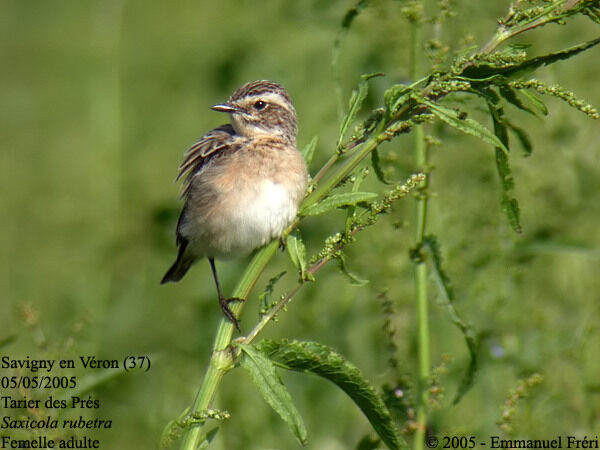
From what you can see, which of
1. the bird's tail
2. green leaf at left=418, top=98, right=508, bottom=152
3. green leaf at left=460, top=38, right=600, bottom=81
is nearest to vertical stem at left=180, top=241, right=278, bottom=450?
green leaf at left=418, top=98, right=508, bottom=152

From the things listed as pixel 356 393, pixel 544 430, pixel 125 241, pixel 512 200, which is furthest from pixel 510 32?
pixel 125 241

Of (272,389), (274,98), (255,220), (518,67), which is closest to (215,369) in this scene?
(272,389)

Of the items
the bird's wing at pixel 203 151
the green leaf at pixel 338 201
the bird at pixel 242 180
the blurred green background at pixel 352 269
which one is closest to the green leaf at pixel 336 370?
the green leaf at pixel 338 201

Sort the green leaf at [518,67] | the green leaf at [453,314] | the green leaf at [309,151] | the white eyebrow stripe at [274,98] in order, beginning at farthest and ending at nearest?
the white eyebrow stripe at [274,98], the green leaf at [309,151], the green leaf at [453,314], the green leaf at [518,67]

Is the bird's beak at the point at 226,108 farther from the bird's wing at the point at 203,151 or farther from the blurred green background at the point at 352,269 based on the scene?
the blurred green background at the point at 352,269

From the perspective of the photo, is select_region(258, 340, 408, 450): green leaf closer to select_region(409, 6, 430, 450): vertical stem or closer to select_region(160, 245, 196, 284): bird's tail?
select_region(409, 6, 430, 450): vertical stem
